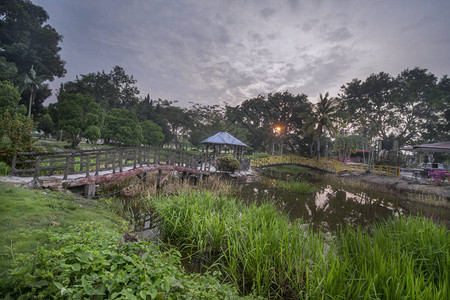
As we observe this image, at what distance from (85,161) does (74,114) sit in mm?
9539

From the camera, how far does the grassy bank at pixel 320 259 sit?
2.45m

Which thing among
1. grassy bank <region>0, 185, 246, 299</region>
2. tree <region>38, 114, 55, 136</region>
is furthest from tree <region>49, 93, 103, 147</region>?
grassy bank <region>0, 185, 246, 299</region>

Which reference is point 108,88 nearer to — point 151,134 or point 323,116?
point 151,134

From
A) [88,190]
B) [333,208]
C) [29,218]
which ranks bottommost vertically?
[333,208]

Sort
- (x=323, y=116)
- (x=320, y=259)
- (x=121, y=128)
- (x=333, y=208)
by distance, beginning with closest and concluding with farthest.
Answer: (x=320, y=259) → (x=333, y=208) → (x=121, y=128) → (x=323, y=116)

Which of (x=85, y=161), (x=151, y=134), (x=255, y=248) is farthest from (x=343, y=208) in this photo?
(x=151, y=134)

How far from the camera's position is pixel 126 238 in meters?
3.06

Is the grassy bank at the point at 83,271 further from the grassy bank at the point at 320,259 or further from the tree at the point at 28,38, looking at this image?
the tree at the point at 28,38

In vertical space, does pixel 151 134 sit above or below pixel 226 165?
above

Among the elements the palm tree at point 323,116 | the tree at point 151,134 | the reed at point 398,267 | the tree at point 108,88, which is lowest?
the reed at point 398,267

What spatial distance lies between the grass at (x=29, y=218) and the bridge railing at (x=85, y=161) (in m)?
1.84

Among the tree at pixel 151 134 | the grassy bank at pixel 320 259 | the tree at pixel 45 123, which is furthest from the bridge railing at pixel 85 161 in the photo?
the tree at pixel 45 123

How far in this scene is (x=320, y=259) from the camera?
2.87 metres

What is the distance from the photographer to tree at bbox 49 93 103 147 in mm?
16109
